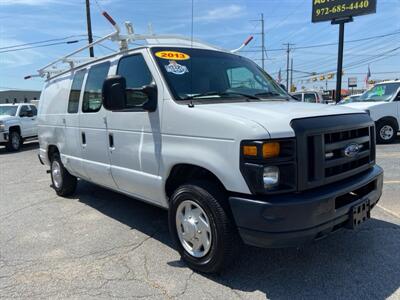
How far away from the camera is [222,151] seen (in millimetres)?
3162

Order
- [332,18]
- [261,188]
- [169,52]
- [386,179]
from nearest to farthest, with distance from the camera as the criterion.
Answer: [261,188] < [169,52] < [386,179] < [332,18]

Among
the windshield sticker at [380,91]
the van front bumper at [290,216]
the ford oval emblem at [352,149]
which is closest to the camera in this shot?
the van front bumper at [290,216]

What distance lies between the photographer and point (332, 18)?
23062 mm

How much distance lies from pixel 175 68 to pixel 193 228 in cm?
165

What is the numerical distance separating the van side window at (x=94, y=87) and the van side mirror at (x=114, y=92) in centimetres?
115

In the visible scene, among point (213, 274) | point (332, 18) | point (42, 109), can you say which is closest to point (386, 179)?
point (213, 274)

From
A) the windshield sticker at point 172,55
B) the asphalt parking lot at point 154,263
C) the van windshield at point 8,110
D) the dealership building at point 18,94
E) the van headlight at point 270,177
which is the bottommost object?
the asphalt parking lot at point 154,263

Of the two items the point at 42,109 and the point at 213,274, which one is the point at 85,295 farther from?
the point at 42,109

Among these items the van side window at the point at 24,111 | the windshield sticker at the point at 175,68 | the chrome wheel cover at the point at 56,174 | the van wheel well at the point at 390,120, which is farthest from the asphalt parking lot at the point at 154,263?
the van side window at the point at 24,111

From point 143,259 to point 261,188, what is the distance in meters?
1.73

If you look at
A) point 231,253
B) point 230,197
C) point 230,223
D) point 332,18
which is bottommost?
point 231,253

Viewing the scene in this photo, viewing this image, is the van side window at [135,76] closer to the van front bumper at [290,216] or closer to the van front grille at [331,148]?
the van front bumper at [290,216]

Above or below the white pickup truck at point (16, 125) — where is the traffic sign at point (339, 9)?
above

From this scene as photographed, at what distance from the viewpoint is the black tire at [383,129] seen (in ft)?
40.0
